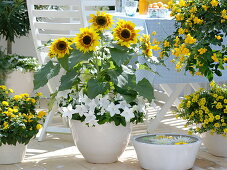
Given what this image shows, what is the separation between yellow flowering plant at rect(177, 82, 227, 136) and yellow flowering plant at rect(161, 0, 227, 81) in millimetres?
196

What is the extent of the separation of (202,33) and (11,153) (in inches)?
47.9

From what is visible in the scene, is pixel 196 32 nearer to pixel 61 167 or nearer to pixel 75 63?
pixel 75 63

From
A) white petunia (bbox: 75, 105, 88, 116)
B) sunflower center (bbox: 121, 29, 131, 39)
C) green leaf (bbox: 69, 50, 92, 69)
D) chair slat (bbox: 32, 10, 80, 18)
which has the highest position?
chair slat (bbox: 32, 10, 80, 18)

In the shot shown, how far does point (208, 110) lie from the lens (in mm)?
3004

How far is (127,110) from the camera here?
2814mm

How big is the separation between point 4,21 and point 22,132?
7.58 feet

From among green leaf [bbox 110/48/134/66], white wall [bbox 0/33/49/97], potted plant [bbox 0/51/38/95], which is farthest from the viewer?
white wall [bbox 0/33/49/97]

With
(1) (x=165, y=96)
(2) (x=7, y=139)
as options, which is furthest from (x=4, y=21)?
(2) (x=7, y=139)

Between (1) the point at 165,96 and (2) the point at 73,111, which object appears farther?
(1) the point at 165,96

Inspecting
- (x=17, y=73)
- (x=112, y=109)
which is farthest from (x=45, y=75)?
(x=17, y=73)

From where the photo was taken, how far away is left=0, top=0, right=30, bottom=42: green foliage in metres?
4.88

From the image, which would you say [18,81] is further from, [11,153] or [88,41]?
[88,41]

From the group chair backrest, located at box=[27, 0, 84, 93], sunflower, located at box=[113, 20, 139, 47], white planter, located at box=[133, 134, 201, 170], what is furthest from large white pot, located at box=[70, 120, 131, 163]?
chair backrest, located at box=[27, 0, 84, 93]

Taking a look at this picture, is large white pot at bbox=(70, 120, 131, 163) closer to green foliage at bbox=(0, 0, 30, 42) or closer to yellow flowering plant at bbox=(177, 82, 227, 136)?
yellow flowering plant at bbox=(177, 82, 227, 136)
